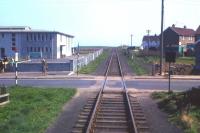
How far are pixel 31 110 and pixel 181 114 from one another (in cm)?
612

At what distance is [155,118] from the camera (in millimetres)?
17250

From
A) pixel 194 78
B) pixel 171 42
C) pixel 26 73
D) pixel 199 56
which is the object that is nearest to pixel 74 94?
pixel 194 78

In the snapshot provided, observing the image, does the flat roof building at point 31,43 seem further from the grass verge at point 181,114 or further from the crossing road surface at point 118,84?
the grass verge at point 181,114

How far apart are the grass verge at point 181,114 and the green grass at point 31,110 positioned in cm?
465

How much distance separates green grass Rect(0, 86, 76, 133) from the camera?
14.8m

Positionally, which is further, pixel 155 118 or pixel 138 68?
pixel 138 68

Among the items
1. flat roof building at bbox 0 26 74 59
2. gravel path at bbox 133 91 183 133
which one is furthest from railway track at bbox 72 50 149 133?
flat roof building at bbox 0 26 74 59

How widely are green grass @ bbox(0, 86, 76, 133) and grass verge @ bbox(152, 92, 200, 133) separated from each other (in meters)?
4.65

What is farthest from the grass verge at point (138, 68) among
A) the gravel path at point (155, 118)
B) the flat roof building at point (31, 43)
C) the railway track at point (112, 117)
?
the railway track at point (112, 117)

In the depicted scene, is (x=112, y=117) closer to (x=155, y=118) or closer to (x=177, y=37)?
(x=155, y=118)

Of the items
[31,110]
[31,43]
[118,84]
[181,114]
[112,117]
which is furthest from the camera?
[31,43]

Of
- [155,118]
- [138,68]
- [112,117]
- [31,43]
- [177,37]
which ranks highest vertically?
[177,37]

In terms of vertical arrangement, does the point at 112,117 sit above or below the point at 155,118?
above

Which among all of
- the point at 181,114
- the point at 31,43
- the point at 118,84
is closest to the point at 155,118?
the point at 181,114
